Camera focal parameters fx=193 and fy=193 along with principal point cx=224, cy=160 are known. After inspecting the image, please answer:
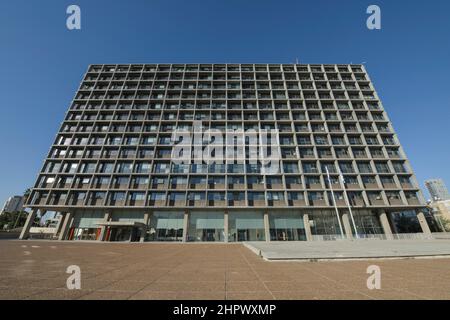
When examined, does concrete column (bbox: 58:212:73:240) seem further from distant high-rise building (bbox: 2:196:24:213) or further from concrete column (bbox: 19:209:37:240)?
distant high-rise building (bbox: 2:196:24:213)

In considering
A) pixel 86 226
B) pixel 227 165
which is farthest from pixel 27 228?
pixel 227 165

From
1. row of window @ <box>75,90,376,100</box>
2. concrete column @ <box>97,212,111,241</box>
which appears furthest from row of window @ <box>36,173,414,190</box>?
row of window @ <box>75,90,376,100</box>

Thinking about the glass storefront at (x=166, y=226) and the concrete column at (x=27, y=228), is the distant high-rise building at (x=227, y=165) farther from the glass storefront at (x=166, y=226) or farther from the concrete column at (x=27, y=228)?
the concrete column at (x=27, y=228)

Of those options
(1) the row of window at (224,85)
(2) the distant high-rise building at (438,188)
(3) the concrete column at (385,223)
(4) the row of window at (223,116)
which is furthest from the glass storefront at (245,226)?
(2) the distant high-rise building at (438,188)

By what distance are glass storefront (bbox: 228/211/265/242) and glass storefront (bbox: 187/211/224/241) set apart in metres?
1.76

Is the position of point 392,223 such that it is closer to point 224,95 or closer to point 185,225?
point 185,225

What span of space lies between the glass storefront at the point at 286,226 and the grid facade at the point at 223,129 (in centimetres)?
221

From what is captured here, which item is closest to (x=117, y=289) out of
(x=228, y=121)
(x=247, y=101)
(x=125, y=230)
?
(x=125, y=230)

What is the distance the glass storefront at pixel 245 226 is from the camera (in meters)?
33.5

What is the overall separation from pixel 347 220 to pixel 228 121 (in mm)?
28497

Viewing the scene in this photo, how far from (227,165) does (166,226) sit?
1548cm
